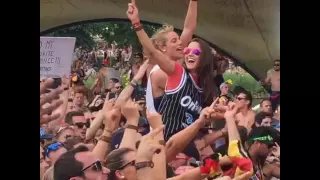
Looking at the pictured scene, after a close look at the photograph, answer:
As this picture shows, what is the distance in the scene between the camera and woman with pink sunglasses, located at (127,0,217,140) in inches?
129

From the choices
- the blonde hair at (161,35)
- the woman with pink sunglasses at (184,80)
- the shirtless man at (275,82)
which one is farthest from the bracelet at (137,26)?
the shirtless man at (275,82)

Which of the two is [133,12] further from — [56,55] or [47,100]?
[47,100]

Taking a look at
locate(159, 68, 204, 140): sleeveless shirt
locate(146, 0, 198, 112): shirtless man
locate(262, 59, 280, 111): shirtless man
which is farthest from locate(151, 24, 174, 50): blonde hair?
locate(262, 59, 280, 111): shirtless man

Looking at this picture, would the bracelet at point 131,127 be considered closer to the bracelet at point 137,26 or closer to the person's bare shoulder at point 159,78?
the person's bare shoulder at point 159,78

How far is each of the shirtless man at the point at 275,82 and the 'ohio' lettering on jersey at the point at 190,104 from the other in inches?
18.0

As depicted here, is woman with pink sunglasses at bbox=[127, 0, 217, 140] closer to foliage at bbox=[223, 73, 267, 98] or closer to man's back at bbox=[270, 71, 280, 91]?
foliage at bbox=[223, 73, 267, 98]

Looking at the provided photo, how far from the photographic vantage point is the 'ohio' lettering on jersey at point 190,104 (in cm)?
330

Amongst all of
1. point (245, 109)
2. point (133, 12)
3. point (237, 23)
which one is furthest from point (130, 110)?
point (237, 23)

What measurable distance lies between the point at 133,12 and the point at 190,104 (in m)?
0.69

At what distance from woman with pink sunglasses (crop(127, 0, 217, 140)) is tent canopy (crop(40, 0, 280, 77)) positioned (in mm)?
82

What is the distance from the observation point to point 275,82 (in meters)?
3.34

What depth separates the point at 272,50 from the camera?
3.34 m
